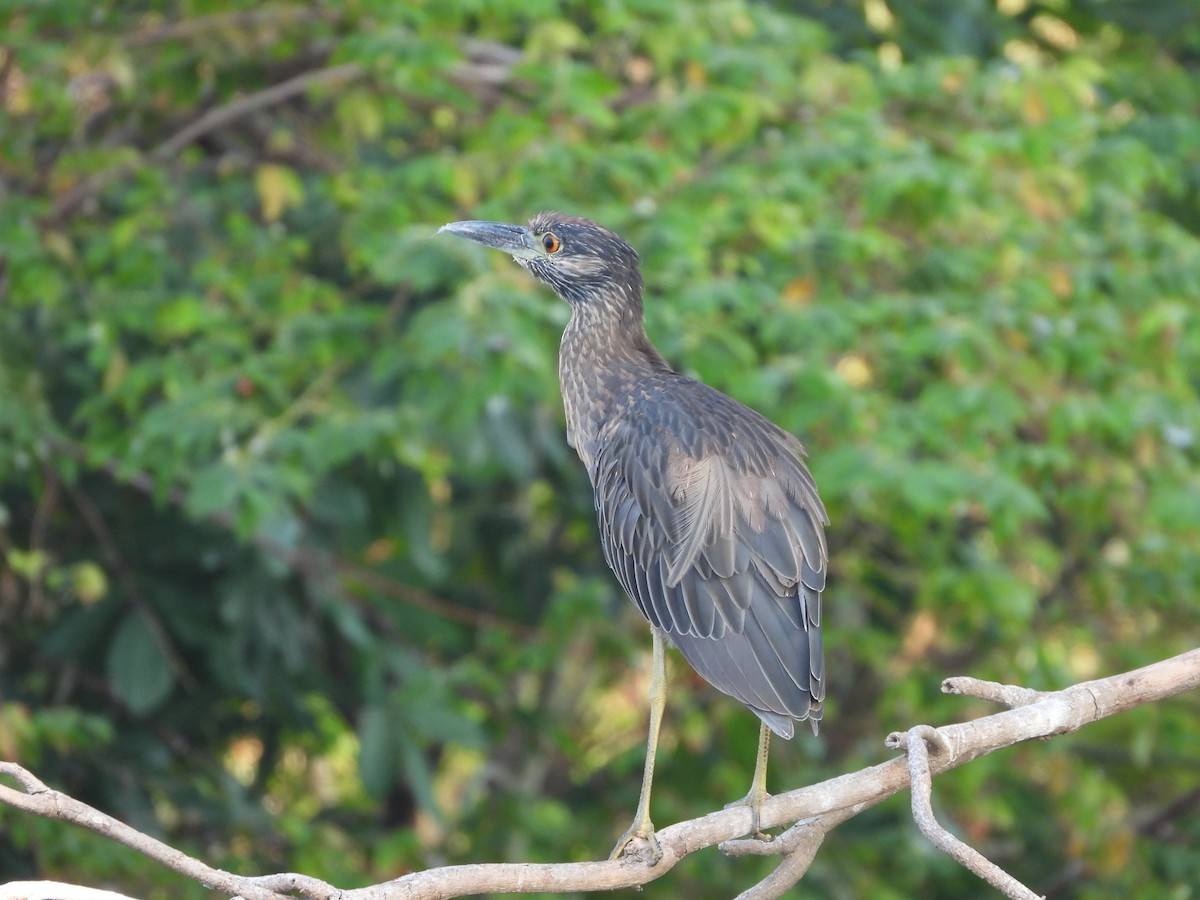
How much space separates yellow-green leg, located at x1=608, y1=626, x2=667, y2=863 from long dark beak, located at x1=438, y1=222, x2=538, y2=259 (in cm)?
129

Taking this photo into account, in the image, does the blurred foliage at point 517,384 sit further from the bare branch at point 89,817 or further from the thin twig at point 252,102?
the bare branch at point 89,817

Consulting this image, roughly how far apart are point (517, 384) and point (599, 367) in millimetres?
697

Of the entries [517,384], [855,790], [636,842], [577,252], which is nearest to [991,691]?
[855,790]

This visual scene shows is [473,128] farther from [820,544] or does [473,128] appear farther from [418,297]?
[820,544]

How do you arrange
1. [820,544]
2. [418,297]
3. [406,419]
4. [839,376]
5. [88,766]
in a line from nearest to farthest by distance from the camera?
[820,544]
[406,419]
[839,376]
[418,297]
[88,766]

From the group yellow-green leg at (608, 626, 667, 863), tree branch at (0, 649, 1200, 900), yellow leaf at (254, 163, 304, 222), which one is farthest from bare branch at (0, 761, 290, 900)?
yellow leaf at (254, 163, 304, 222)

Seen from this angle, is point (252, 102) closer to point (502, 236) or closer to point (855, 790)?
point (502, 236)

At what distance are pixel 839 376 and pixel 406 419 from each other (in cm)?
155

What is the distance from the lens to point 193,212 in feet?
20.2

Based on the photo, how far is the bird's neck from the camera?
14.5 ft

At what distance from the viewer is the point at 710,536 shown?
3.93 m

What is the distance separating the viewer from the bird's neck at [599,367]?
4430mm

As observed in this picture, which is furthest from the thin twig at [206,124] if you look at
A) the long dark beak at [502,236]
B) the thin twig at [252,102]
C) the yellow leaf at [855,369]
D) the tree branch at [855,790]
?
the tree branch at [855,790]

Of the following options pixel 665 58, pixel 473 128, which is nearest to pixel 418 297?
pixel 473 128
